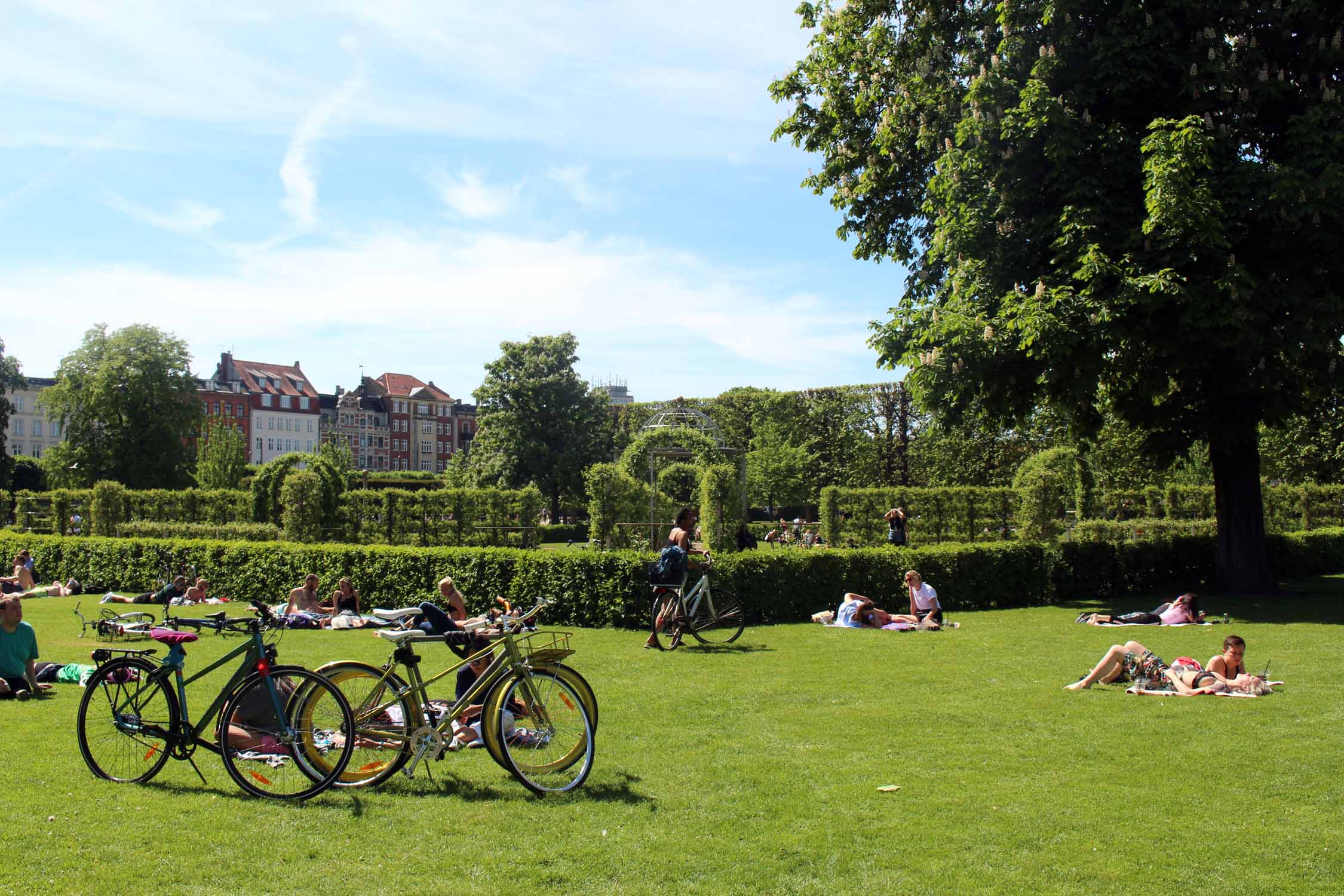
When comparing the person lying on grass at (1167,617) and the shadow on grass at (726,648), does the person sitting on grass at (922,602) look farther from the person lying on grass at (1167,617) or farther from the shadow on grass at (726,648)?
the shadow on grass at (726,648)

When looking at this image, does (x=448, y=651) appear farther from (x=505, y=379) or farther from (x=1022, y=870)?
(x=505, y=379)

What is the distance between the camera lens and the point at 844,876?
4.68 m

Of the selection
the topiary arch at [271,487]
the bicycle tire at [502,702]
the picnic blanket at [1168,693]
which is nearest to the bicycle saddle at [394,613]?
the bicycle tire at [502,702]

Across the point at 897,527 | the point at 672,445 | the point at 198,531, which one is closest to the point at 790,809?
the point at 897,527

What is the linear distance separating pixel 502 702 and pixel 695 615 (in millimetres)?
7175

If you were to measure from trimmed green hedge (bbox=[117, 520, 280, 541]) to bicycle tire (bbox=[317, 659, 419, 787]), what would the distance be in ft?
67.2

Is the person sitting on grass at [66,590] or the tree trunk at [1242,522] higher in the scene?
the tree trunk at [1242,522]

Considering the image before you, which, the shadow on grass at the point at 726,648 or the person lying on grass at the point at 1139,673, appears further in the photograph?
the shadow on grass at the point at 726,648

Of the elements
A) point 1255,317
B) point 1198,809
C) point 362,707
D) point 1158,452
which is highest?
point 1255,317

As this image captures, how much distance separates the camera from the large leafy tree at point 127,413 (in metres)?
55.3

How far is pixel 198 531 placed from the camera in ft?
82.9

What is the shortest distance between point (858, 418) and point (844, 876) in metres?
42.5

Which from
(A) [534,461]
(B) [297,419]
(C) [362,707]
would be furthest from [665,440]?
(B) [297,419]

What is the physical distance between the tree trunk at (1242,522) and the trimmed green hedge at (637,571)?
4.95ft
